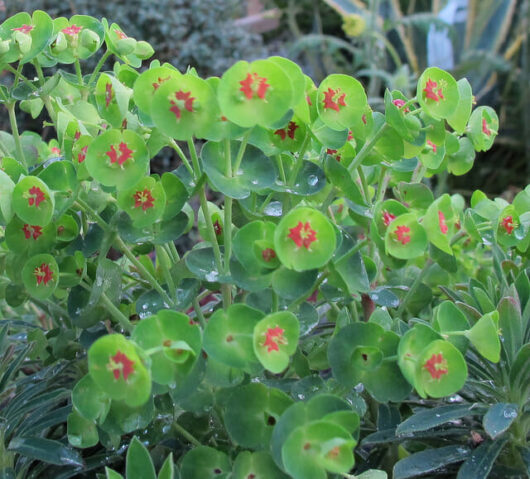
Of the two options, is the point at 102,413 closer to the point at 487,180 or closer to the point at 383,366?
the point at 383,366

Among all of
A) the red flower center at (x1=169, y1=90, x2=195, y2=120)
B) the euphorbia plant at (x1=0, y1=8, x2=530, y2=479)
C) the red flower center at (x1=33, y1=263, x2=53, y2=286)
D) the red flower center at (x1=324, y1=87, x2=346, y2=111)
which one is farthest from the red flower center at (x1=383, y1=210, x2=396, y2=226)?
the red flower center at (x1=33, y1=263, x2=53, y2=286)

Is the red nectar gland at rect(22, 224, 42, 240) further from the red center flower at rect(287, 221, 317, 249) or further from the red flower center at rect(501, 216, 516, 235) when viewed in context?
the red flower center at rect(501, 216, 516, 235)

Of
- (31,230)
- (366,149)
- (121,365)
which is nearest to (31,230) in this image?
(31,230)

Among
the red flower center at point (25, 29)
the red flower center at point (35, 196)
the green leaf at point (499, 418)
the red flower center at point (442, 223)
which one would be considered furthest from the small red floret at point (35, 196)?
the green leaf at point (499, 418)

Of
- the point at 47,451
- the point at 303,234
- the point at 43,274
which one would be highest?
the point at 303,234

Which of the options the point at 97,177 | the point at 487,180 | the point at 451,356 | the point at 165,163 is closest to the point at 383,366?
the point at 451,356

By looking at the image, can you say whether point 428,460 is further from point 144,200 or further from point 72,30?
point 72,30

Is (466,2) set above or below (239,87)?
below
